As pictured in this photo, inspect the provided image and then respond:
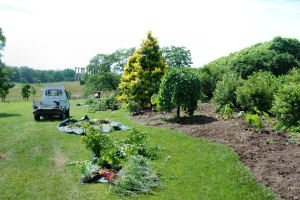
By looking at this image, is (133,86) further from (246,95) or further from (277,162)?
(277,162)

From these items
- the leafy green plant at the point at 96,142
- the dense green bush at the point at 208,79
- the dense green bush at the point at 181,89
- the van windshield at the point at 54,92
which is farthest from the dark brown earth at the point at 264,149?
the van windshield at the point at 54,92

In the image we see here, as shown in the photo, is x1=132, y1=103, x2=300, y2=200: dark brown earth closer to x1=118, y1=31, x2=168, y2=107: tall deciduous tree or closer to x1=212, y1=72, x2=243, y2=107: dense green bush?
x1=212, y1=72, x2=243, y2=107: dense green bush

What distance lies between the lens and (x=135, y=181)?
4648 mm

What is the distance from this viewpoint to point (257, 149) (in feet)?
20.7

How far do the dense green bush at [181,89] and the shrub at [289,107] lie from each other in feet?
13.2

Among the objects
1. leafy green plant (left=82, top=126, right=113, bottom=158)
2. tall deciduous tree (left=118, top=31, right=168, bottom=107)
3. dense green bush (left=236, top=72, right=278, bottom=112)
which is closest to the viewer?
leafy green plant (left=82, top=126, right=113, bottom=158)

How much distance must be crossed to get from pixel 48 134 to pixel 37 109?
4309 mm

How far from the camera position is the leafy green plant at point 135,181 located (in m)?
4.58

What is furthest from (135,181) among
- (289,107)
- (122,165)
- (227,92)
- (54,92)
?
(54,92)

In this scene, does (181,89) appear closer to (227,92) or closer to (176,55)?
(227,92)

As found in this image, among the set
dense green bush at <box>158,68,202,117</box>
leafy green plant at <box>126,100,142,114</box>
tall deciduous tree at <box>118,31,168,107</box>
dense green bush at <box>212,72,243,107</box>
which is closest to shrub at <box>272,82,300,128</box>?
dense green bush at <box>158,68,202,117</box>

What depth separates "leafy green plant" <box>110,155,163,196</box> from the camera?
180 inches

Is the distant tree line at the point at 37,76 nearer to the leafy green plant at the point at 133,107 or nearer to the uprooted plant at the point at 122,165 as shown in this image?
Answer: the leafy green plant at the point at 133,107

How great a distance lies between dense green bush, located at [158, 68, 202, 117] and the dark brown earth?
116 cm
